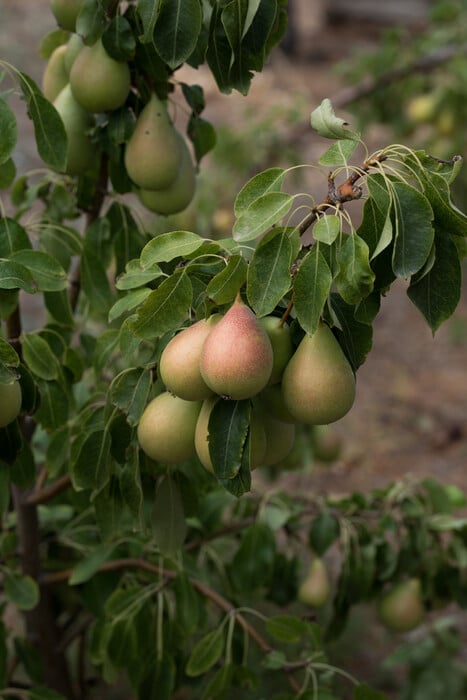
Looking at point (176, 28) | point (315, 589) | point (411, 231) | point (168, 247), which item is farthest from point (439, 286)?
point (315, 589)

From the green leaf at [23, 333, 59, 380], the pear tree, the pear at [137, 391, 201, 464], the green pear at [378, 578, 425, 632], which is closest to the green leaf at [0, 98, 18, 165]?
the pear tree

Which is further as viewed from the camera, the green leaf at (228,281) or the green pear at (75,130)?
the green pear at (75,130)

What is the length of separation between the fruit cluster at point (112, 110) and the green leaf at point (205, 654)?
598 mm

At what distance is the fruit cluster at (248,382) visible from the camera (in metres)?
0.88

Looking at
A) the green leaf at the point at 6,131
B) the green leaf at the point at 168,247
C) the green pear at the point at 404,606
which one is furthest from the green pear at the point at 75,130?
the green pear at the point at 404,606

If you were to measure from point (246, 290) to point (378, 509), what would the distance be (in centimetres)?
82

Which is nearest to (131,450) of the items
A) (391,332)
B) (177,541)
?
(177,541)

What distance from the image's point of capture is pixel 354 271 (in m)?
0.86

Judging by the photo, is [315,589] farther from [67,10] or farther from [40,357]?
[67,10]

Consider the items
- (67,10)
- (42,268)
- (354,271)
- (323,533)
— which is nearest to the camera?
(354,271)

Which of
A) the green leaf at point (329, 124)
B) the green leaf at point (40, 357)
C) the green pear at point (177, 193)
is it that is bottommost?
the green leaf at point (40, 357)

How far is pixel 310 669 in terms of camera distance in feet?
4.22

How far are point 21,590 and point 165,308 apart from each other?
25.0 inches

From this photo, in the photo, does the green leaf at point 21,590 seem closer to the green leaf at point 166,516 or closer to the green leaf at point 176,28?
the green leaf at point 166,516
